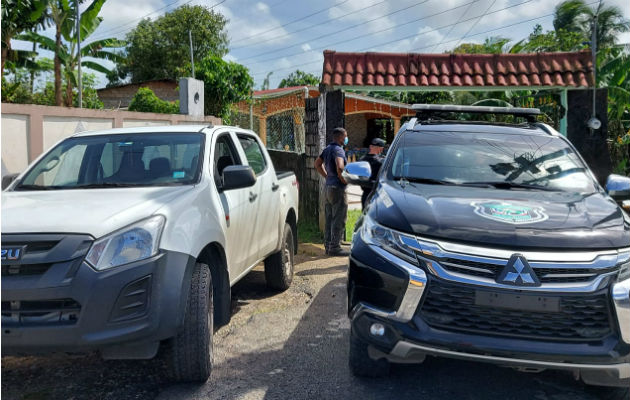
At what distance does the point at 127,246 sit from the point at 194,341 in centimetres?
74

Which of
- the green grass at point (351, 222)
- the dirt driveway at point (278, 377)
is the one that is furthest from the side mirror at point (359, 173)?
the green grass at point (351, 222)

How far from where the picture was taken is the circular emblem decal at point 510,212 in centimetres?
313

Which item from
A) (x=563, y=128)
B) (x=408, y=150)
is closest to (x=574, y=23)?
(x=563, y=128)

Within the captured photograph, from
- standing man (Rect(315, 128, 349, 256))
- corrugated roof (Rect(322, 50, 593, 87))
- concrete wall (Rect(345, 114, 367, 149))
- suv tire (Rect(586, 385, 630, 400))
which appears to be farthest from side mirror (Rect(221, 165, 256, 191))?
concrete wall (Rect(345, 114, 367, 149))

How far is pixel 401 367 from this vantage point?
3.97 meters

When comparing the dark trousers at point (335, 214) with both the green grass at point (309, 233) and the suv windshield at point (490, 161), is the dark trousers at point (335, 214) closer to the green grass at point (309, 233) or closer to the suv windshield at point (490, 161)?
the green grass at point (309, 233)

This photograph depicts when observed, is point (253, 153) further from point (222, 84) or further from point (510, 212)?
point (222, 84)

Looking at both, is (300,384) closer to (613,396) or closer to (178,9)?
(613,396)

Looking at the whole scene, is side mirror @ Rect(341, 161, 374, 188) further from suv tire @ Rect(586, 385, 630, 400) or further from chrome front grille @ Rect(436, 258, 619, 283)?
suv tire @ Rect(586, 385, 630, 400)

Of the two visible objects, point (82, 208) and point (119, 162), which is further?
point (119, 162)

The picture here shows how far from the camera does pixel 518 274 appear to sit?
291 centimetres

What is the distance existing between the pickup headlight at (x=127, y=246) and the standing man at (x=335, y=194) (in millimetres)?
4630

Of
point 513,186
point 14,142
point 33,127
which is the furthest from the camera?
point 33,127

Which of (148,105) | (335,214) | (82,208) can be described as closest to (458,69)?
(335,214)
